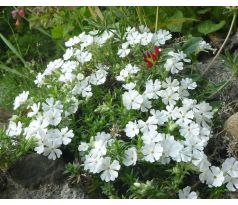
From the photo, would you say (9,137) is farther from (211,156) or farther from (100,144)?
(211,156)

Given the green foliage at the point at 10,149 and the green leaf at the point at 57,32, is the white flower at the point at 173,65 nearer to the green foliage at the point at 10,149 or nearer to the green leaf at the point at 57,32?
the green foliage at the point at 10,149

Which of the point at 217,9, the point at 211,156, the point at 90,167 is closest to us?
the point at 90,167

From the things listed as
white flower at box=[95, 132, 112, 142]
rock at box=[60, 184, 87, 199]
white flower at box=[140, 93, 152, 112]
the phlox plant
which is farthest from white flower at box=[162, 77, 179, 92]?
rock at box=[60, 184, 87, 199]

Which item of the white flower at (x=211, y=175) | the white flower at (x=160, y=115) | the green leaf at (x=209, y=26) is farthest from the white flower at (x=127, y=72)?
the green leaf at (x=209, y=26)

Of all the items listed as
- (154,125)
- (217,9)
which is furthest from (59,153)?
(217,9)

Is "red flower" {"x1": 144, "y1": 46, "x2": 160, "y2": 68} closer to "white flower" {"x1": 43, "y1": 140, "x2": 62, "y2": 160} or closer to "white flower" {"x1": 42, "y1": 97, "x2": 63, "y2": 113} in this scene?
"white flower" {"x1": 42, "y1": 97, "x2": 63, "y2": 113}

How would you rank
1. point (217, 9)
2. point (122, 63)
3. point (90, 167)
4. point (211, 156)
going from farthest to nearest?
point (217, 9) → point (122, 63) → point (211, 156) → point (90, 167)
